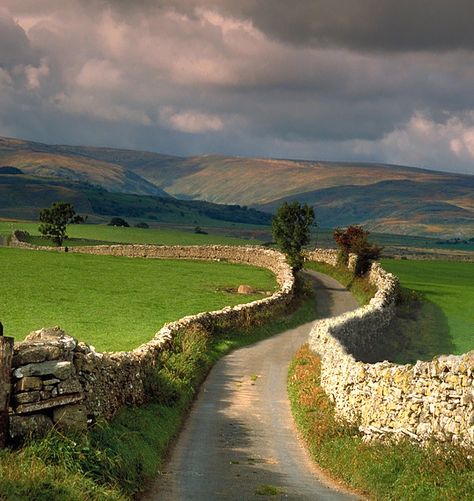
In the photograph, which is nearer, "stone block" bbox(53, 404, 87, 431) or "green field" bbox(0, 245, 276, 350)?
"stone block" bbox(53, 404, 87, 431)

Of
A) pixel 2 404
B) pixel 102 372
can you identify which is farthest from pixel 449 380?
pixel 2 404

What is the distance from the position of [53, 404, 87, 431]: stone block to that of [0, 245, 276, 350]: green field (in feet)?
55.7

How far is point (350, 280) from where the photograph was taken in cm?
8431

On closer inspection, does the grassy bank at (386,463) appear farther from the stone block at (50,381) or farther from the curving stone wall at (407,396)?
the stone block at (50,381)

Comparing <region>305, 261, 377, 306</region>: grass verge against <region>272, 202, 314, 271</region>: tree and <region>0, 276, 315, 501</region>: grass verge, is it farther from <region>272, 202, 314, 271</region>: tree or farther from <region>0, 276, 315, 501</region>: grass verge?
<region>0, 276, 315, 501</region>: grass verge

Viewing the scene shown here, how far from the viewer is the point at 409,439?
19594 mm

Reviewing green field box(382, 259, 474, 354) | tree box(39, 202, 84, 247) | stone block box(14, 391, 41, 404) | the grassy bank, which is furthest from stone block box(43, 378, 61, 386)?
tree box(39, 202, 84, 247)

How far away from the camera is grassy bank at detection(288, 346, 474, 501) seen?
16625 mm

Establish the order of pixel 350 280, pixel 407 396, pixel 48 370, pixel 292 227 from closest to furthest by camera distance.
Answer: pixel 48 370 → pixel 407 396 → pixel 350 280 → pixel 292 227

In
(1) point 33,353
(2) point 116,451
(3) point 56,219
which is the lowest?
(2) point 116,451

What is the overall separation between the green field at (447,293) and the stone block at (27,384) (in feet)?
118

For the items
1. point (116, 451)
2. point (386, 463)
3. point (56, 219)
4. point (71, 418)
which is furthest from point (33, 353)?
point (56, 219)

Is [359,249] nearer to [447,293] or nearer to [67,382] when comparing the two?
[447,293]

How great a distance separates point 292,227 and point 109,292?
108ft
